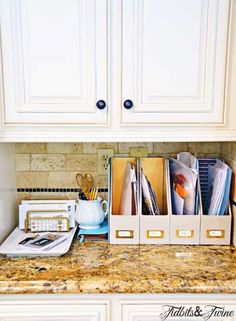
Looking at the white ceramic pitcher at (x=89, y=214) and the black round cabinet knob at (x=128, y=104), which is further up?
the black round cabinet knob at (x=128, y=104)

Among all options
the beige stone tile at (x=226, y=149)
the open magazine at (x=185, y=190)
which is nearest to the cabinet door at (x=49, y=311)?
the open magazine at (x=185, y=190)

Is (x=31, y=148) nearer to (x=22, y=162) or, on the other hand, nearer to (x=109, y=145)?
(x=22, y=162)

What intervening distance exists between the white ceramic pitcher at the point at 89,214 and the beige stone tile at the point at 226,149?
645 mm

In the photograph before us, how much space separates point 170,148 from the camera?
1628 mm

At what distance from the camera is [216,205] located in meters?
1.41

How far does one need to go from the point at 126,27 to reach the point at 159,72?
209 millimetres

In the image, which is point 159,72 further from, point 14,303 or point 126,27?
point 14,303

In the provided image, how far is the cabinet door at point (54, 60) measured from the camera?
1.21m

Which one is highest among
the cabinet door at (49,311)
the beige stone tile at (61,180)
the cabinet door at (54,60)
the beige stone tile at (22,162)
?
the cabinet door at (54,60)

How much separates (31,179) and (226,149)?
0.98m

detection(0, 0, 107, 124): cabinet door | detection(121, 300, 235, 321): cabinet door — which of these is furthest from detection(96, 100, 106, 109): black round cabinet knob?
detection(121, 300, 235, 321): cabinet door

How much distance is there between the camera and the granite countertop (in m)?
1.09

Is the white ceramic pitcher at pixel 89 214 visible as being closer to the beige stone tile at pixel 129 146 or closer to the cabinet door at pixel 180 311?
the beige stone tile at pixel 129 146

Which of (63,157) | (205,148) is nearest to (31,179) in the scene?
(63,157)
